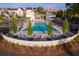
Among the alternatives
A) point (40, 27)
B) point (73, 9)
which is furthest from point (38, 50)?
point (73, 9)

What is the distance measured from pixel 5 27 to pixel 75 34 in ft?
2.30

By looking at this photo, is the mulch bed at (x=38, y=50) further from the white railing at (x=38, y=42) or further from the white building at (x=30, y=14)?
the white building at (x=30, y=14)

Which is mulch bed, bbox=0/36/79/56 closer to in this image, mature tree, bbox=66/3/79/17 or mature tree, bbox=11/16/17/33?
mature tree, bbox=11/16/17/33

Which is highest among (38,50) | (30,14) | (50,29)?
(30,14)

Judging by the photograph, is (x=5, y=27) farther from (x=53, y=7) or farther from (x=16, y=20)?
(x=53, y=7)

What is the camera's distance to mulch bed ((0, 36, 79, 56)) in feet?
13.6

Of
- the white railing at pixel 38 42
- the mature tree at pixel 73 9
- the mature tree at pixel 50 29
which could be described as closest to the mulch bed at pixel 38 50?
the white railing at pixel 38 42

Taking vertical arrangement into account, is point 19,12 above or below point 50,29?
above

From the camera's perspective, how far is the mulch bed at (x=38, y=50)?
4133 mm

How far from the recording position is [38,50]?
4137 millimetres

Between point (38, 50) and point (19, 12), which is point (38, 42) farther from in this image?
point (19, 12)

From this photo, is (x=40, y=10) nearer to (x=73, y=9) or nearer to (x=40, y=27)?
(x=40, y=27)

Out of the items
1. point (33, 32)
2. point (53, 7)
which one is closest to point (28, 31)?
point (33, 32)

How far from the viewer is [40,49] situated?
4.13 m
